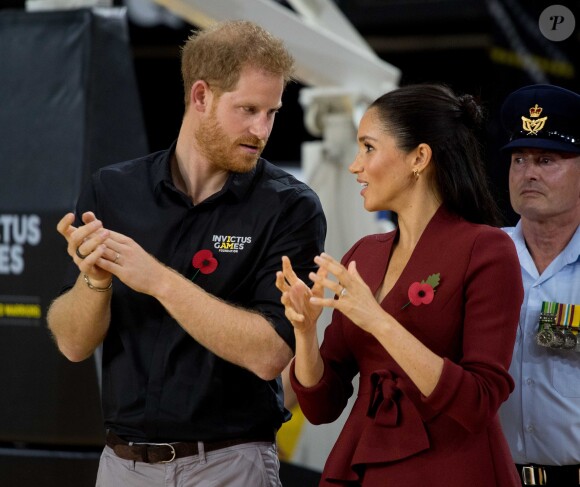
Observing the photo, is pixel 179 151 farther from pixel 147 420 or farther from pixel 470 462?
pixel 470 462

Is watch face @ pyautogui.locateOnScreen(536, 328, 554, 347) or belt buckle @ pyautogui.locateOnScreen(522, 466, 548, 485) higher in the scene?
watch face @ pyautogui.locateOnScreen(536, 328, 554, 347)

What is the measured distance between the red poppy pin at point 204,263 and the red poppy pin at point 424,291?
1.77 feet

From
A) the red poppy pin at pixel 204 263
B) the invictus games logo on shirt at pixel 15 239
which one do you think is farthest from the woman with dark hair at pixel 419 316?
the invictus games logo on shirt at pixel 15 239

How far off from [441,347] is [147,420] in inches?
29.8

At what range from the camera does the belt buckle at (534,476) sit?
8.67 ft

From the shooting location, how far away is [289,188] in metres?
2.63

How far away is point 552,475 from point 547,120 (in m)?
0.98

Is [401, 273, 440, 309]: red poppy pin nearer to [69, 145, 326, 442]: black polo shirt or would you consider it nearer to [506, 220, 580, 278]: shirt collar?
[69, 145, 326, 442]: black polo shirt

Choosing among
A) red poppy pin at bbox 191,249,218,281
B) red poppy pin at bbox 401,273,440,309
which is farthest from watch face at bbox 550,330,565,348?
red poppy pin at bbox 191,249,218,281

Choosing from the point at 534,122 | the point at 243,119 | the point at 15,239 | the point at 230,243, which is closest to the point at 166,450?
the point at 230,243

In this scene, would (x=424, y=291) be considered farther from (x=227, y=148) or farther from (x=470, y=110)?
(x=227, y=148)

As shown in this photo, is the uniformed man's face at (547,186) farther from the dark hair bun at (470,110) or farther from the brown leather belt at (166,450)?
the brown leather belt at (166,450)

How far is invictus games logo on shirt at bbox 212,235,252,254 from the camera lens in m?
2.54

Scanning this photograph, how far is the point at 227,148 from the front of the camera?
2.59 m
